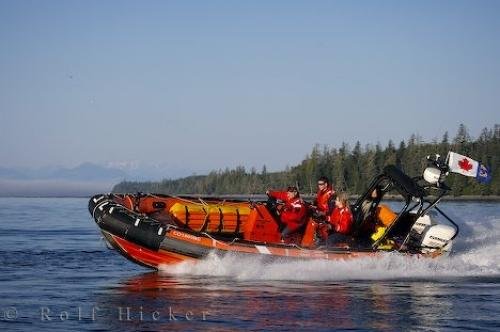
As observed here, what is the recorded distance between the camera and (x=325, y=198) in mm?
16297

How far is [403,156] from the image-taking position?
12244 cm

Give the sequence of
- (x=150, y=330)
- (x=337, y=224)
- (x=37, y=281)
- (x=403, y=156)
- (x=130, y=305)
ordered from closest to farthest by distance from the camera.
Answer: (x=150, y=330), (x=130, y=305), (x=37, y=281), (x=337, y=224), (x=403, y=156)

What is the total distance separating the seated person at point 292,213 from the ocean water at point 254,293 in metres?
1.25

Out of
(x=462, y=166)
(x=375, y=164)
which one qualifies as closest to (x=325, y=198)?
(x=462, y=166)

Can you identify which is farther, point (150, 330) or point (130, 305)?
point (130, 305)

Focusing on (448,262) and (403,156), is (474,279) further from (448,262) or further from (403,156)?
(403,156)

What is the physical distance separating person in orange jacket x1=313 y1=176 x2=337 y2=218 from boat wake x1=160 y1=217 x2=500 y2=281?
1569mm

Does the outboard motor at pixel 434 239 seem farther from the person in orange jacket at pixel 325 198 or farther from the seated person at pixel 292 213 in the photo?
the seated person at pixel 292 213

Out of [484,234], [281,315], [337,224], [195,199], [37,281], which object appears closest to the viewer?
[281,315]

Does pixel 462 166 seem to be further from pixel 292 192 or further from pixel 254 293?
pixel 254 293

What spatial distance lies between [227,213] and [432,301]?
5803 mm

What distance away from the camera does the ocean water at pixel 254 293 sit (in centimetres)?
1058

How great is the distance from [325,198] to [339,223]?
97 centimetres

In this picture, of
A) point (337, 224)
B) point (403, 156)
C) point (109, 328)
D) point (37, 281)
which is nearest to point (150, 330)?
point (109, 328)
